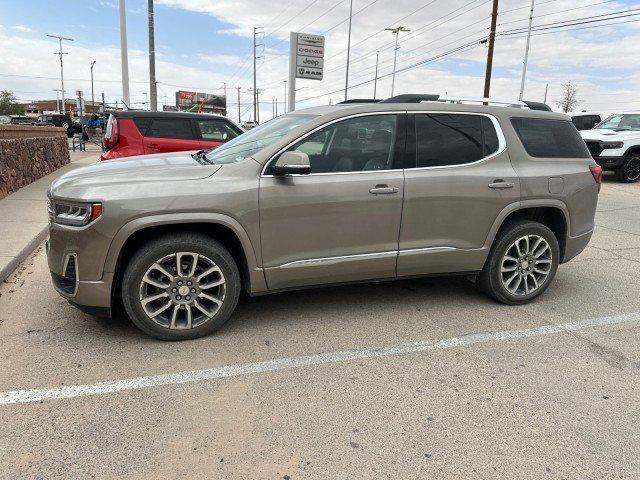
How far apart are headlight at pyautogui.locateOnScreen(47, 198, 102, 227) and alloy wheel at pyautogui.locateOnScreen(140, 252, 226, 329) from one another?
52cm

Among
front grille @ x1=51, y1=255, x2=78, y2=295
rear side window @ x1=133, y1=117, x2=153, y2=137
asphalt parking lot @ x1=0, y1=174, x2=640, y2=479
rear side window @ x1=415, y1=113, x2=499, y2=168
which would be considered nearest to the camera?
asphalt parking lot @ x1=0, y1=174, x2=640, y2=479

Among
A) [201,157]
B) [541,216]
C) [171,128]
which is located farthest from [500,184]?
[171,128]

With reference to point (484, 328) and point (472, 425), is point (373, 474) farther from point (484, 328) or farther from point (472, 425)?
point (484, 328)

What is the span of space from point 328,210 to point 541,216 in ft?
7.44

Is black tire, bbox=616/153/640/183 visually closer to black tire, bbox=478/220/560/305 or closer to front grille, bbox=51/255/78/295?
black tire, bbox=478/220/560/305

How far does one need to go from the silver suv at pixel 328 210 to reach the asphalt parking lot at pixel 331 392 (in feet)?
1.25

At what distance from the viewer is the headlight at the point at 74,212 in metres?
3.35

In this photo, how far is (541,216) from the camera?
477 centimetres

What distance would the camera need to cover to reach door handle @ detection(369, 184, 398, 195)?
3.90 m

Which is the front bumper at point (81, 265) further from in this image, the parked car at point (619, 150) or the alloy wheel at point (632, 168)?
the alloy wheel at point (632, 168)

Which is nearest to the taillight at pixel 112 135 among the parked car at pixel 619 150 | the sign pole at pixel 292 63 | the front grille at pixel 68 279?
the front grille at pixel 68 279

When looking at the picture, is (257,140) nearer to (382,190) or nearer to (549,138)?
(382,190)

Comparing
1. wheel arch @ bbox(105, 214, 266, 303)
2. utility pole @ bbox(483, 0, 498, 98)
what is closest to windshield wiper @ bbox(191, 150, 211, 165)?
wheel arch @ bbox(105, 214, 266, 303)

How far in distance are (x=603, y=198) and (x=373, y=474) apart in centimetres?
1145
